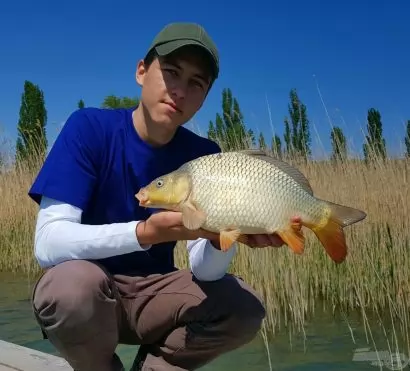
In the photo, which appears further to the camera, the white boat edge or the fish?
the white boat edge

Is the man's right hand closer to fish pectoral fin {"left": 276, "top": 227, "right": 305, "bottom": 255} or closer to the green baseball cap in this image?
fish pectoral fin {"left": 276, "top": 227, "right": 305, "bottom": 255}

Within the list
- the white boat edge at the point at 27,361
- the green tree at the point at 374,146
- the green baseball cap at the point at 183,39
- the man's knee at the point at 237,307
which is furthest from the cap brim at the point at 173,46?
the green tree at the point at 374,146

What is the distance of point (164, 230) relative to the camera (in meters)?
1.27

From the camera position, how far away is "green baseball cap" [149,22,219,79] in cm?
144

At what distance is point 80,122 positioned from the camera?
1491 millimetres

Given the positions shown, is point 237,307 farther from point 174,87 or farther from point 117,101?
point 117,101

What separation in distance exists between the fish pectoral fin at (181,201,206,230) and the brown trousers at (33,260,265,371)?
0.29 m

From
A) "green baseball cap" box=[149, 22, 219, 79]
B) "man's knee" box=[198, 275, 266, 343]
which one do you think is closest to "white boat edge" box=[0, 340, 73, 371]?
"man's knee" box=[198, 275, 266, 343]

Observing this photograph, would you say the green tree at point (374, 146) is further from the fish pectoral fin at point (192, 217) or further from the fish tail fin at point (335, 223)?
the fish pectoral fin at point (192, 217)

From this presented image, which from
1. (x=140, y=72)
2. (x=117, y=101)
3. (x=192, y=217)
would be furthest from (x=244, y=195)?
(x=117, y=101)

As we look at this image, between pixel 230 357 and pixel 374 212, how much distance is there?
1193mm

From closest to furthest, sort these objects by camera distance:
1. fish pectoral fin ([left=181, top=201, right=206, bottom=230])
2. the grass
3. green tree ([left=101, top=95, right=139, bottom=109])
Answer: fish pectoral fin ([left=181, top=201, right=206, bottom=230]) < the grass < green tree ([left=101, top=95, right=139, bottom=109])

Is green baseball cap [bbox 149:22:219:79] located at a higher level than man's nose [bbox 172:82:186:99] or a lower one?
higher

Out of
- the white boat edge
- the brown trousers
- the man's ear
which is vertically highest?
the man's ear
